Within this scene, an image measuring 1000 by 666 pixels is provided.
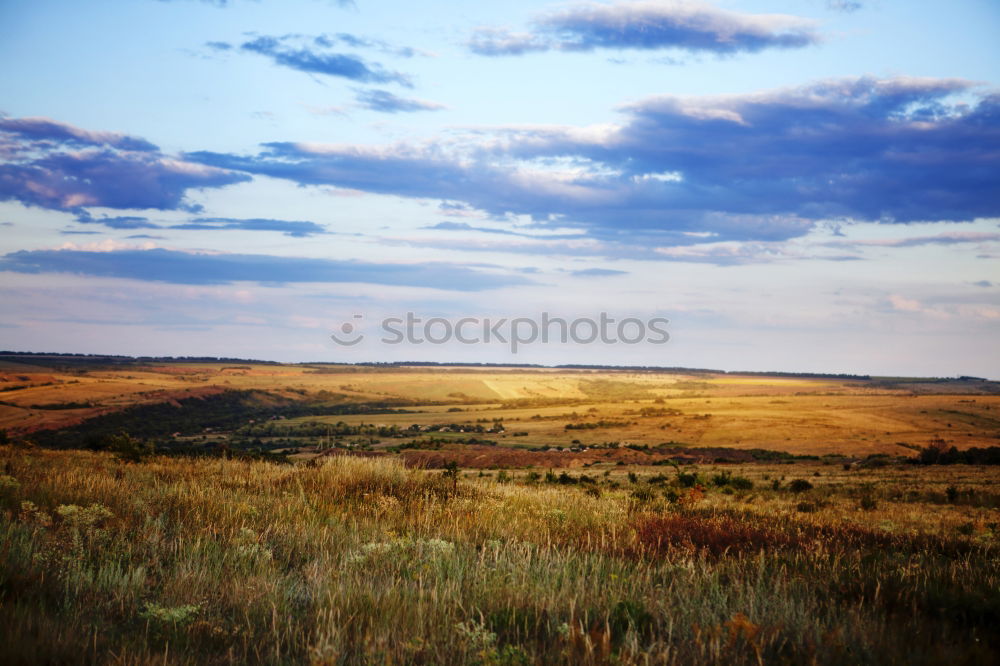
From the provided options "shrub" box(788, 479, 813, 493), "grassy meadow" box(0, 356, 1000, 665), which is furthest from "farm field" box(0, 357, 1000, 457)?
"grassy meadow" box(0, 356, 1000, 665)

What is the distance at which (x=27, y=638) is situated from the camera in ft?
12.5

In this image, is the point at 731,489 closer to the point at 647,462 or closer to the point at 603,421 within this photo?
the point at 647,462

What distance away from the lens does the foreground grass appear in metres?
4.20

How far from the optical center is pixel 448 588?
17.9ft

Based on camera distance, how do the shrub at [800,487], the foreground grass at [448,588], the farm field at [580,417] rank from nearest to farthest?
the foreground grass at [448,588] < the shrub at [800,487] < the farm field at [580,417]

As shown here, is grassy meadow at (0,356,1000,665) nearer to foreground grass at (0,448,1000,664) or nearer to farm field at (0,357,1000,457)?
foreground grass at (0,448,1000,664)

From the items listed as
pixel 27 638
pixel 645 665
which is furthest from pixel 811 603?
pixel 27 638

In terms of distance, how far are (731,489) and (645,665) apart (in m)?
23.0

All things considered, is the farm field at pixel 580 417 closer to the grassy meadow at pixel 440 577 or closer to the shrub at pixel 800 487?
the shrub at pixel 800 487

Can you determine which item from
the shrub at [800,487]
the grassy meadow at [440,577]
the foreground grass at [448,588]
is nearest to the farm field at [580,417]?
the shrub at [800,487]

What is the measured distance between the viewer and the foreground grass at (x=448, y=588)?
165 inches

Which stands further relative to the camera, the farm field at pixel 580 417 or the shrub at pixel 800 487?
the farm field at pixel 580 417

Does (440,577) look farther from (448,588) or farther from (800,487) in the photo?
(800,487)

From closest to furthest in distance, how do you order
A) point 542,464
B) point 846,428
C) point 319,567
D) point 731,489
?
point 319,567 < point 731,489 < point 542,464 < point 846,428
